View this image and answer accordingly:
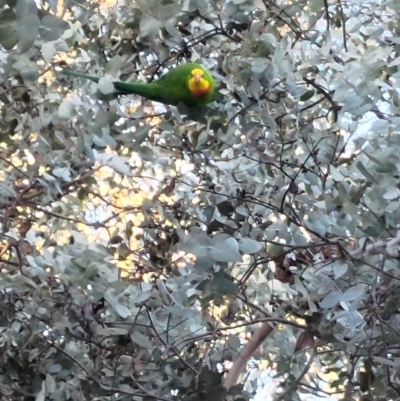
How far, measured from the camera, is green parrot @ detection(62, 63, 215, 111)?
3.49ft

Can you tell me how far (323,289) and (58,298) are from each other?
480mm

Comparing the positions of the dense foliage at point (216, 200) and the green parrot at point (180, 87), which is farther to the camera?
the green parrot at point (180, 87)

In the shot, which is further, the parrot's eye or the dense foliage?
the parrot's eye

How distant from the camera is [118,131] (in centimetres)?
112

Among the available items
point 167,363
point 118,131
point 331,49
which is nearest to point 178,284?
point 167,363

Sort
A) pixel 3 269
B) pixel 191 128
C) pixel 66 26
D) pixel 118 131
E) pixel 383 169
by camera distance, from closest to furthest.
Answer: pixel 66 26 → pixel 383 169 → pixel 118 131 → pixel 191 128 → pixel 3 269

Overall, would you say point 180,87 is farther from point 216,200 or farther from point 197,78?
point 216,200

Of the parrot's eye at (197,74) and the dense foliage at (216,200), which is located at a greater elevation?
the parrot's eye at (197,74)

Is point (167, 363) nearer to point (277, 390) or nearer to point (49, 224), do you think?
point (277, 390)

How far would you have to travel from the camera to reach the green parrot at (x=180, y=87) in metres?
1.06

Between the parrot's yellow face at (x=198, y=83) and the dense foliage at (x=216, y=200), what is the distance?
0.09 feet

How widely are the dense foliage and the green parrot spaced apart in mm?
25

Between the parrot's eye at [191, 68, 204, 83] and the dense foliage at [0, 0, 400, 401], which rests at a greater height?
the parrot's eye at [191, 68, 204, 83]

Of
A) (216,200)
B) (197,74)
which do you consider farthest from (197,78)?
(216,200)
